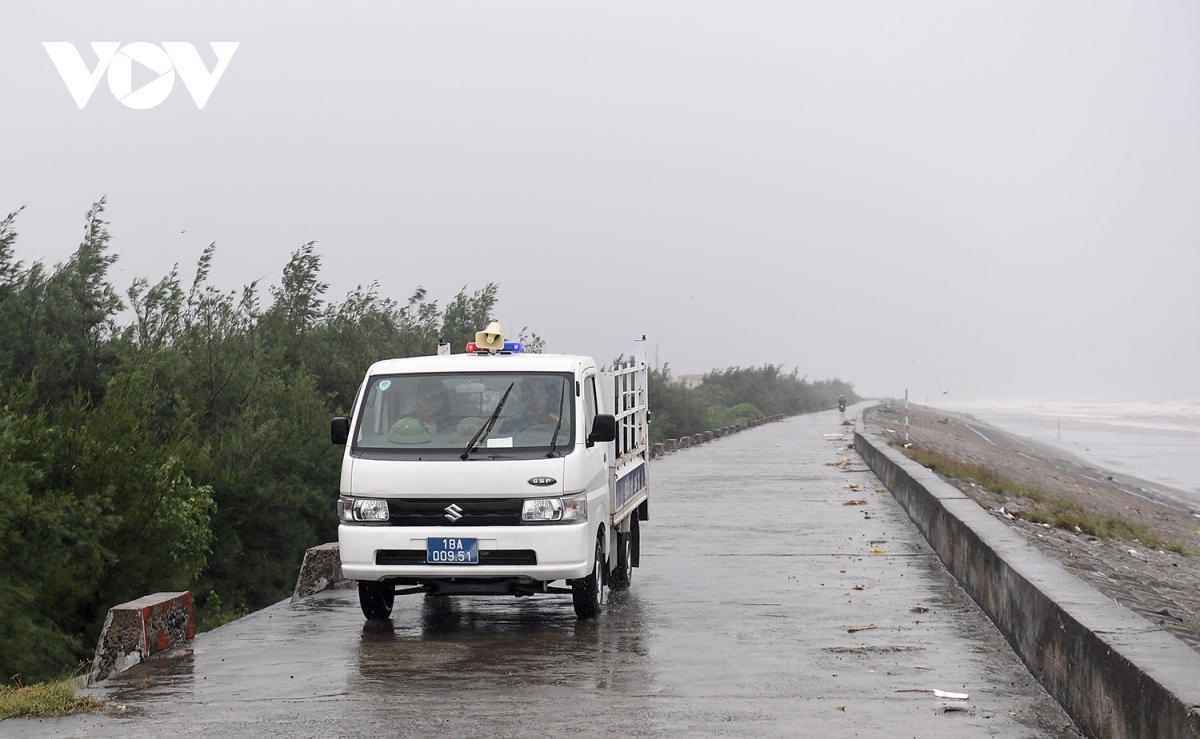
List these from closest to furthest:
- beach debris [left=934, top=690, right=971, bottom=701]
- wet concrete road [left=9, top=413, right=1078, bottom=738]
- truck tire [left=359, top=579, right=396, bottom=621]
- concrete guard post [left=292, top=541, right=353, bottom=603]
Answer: wet concrete road [left=9, top=413, right=1078, bottom=738] < beach debris [left=934, top=690, right=971, bottom=701] < truck tire [left=359, top=579, right=396, bottom=621] < concrete guard post [left=292, top=541, right=353, bottom=603]

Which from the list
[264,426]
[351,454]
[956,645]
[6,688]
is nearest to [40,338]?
[264,426]

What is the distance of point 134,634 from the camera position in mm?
8578

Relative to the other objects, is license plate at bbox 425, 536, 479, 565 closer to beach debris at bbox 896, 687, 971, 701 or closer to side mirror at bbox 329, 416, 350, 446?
side mirror at bbox 329, 416, 350, 446

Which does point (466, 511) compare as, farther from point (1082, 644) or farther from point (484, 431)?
point (1082, 644)

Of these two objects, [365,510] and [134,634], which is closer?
[134,634]

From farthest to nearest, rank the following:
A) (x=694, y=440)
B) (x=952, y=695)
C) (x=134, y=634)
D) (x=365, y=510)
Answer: (x=694, y=440) < (x=365, y=510) < (x=134, y=634) < (x=952, y=695)

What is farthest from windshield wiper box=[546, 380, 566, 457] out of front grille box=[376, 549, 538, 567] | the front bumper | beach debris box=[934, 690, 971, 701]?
beach debris box=[934, 690, 971, 701]

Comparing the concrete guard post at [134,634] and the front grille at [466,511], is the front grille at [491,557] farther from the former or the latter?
the concrete guard post at [134,634]

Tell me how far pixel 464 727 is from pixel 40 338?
12.4 meters

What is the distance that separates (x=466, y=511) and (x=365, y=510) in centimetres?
78

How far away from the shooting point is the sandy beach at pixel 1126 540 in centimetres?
1206

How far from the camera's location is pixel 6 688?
7578 mm

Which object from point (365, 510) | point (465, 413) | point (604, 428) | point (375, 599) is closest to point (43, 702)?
point (365, 510)

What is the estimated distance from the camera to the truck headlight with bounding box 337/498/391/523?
30.5 ft
